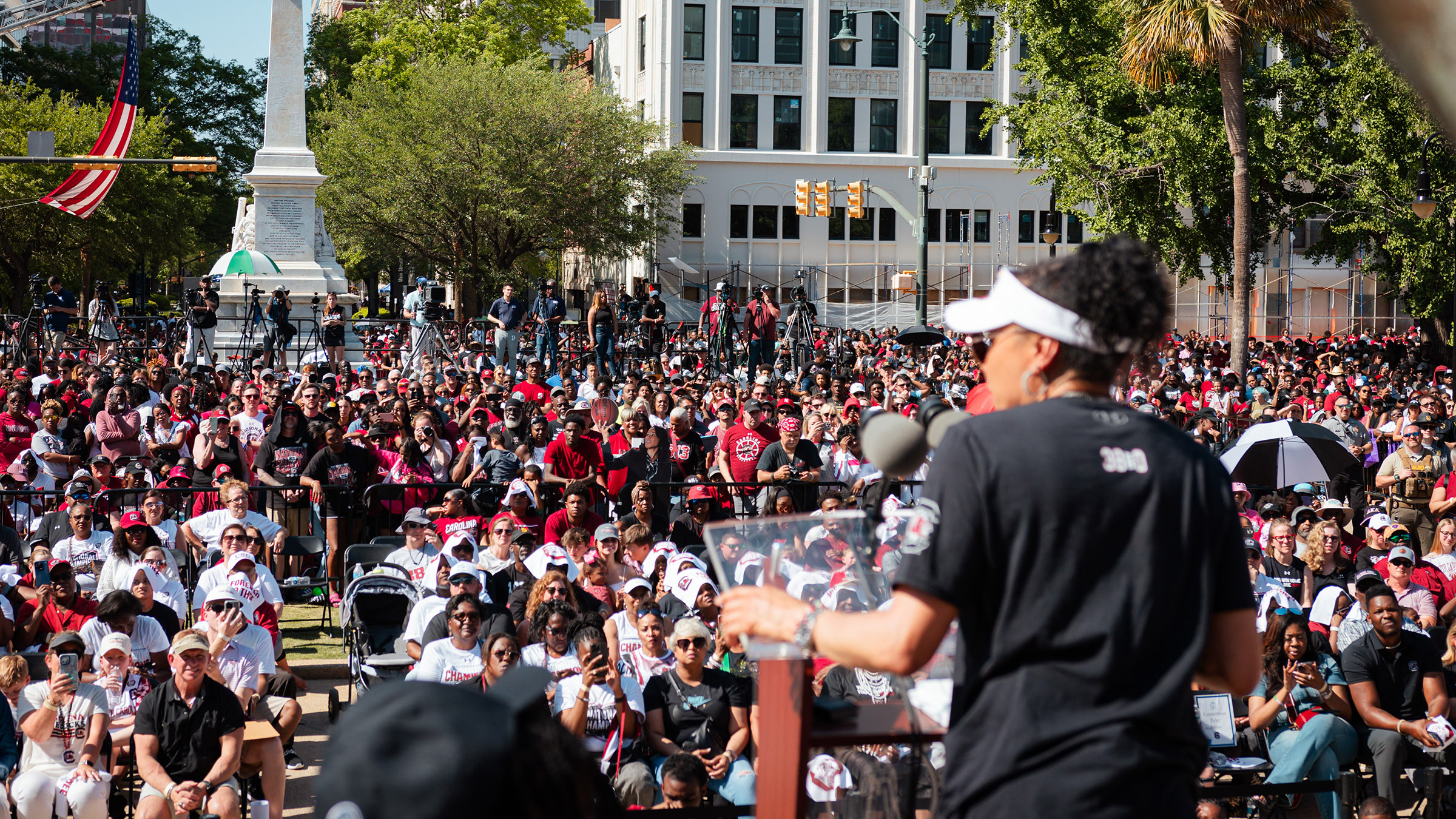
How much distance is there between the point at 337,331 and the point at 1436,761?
20529mm

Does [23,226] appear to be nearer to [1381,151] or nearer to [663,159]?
[663,159]

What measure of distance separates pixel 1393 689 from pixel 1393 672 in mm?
108

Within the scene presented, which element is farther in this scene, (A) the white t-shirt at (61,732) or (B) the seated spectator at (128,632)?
(B) the seated spectator at (128,632)

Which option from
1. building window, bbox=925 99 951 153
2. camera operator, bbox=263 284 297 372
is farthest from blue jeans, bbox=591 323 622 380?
building window, bbox=925 99 951 153

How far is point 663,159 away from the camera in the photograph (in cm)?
4800

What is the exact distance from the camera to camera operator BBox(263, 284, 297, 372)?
2484cm

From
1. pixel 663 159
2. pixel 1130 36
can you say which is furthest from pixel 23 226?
pixel 1130 36

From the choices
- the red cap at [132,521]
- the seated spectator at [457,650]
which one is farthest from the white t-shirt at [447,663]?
the red cap at [132,521]

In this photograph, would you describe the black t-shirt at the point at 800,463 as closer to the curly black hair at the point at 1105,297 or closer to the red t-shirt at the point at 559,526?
the red t-shirt at the point at 559,526

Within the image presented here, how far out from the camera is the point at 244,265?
28203 mm

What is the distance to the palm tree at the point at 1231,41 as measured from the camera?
22703 mm

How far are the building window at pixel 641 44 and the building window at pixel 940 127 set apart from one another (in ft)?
Answer: 38.8

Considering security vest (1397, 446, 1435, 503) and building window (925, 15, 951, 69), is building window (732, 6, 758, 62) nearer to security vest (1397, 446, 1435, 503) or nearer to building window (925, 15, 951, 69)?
building window (925, 15, 951, 69)

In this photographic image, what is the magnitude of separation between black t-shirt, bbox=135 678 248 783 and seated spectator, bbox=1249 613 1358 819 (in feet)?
19.5
